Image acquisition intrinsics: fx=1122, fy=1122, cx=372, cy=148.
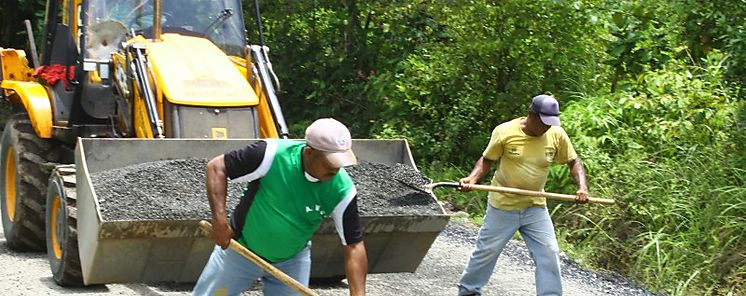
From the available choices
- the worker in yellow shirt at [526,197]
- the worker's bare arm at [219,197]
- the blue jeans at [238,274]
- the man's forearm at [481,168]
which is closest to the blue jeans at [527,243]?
the worker in yellow shirt at [526,197]

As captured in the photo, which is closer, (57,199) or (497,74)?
(57,199)

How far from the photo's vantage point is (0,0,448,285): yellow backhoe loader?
688cm

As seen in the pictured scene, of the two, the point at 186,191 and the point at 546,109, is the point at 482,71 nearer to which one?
the point at 546,109

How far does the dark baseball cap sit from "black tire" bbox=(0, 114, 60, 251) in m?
3.88

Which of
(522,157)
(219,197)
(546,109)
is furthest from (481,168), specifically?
(219,197)

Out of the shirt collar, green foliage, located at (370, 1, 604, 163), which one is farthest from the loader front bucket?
green foliage, located at (370, 1, 604, 163)

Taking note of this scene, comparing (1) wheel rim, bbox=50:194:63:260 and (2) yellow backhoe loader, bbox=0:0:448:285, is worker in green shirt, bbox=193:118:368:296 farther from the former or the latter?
(1) wheel rim, bbox=50:194:63:260

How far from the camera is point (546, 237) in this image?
24.0 ft

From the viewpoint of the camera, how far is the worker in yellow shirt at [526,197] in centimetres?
727

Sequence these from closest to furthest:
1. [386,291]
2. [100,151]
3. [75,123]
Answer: [100,151] < [386,291] < [75,123]

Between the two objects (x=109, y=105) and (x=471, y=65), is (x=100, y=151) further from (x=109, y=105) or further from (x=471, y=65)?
(x=471, y=65)

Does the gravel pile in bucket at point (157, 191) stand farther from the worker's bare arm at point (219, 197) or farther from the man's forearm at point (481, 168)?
the worker's bare arm at point (219, 197)

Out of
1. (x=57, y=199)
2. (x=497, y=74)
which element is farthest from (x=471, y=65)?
(x=57, y=199)

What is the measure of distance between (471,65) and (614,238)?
3.67 meters
